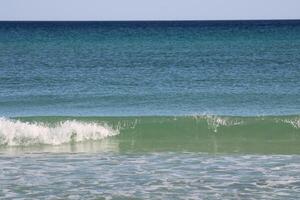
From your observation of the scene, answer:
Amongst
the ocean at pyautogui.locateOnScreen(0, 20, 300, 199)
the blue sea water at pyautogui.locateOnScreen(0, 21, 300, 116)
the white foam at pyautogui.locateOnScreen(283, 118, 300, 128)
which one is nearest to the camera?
the ocean at pyautogui.locateOnScreen(0, 20, 300, 199)

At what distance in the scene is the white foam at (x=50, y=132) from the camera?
19094 millimetres

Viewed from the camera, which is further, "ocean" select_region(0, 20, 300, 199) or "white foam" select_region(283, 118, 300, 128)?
"white foam" select_region(283, 118, 300, 128)

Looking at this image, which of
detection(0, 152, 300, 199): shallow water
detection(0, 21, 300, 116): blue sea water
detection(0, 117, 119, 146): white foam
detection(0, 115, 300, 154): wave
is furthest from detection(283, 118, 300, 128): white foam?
detection(0, 152, 300, 199): shallow water

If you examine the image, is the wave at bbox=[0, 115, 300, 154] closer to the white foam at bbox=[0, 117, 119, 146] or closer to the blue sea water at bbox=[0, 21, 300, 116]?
the white foam at bbox=[0, 117, 119, 146]

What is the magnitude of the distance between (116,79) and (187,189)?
25.0 metres

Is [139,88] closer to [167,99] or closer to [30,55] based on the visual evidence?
[167,99]

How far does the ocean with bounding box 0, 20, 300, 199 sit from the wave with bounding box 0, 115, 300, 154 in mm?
29

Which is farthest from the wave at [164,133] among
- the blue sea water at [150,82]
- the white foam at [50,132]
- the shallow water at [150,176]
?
the blue sea water at [150,82]

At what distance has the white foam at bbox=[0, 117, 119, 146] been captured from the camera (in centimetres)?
1909

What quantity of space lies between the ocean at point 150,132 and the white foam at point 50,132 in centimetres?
3

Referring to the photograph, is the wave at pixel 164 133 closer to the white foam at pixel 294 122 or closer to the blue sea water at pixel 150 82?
the white foam at pixel 294 122

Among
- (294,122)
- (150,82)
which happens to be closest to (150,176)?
(294,122)

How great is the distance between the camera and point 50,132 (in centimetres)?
1991

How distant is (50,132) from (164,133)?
9.67 feet
